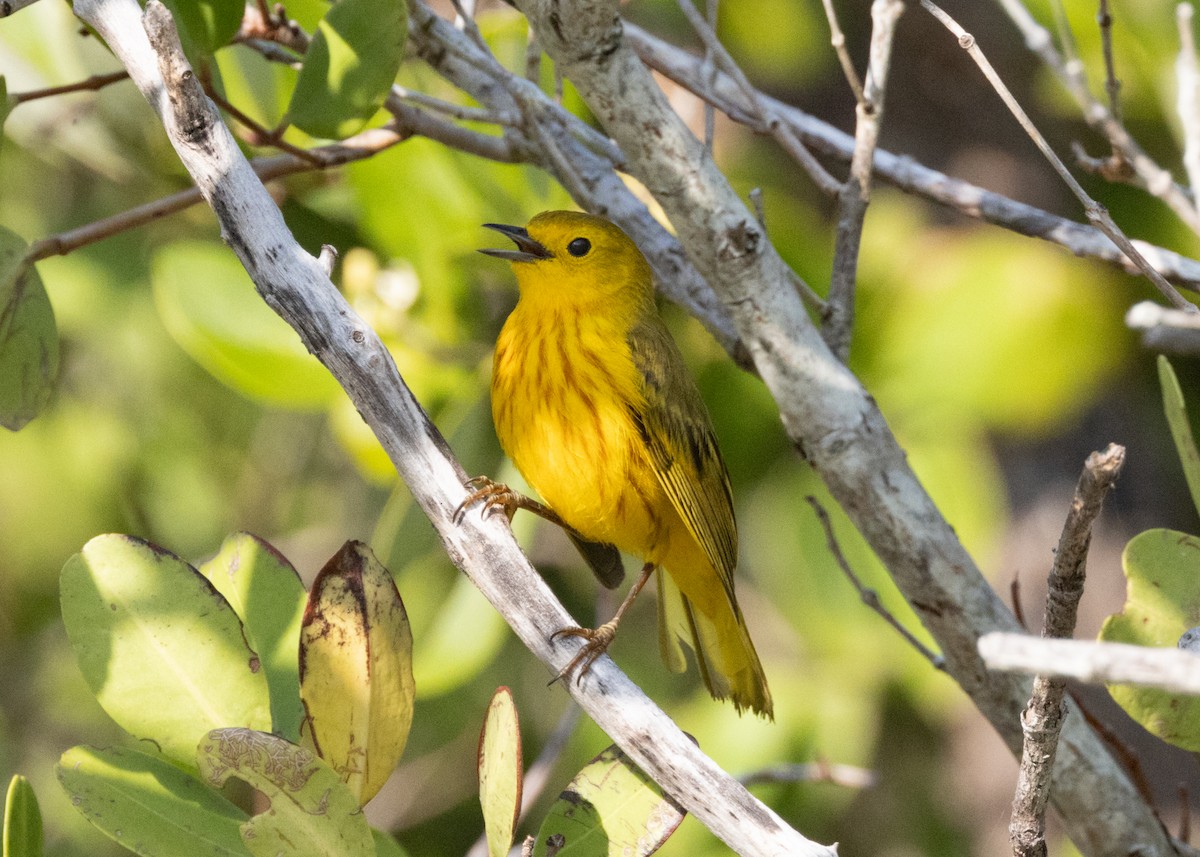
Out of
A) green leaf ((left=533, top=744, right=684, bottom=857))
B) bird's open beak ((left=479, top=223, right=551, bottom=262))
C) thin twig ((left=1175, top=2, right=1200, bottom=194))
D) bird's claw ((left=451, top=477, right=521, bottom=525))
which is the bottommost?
green leaf ((left=533, top=744, right=684, bottom=857))

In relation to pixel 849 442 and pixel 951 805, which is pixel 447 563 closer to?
pixel 849 442

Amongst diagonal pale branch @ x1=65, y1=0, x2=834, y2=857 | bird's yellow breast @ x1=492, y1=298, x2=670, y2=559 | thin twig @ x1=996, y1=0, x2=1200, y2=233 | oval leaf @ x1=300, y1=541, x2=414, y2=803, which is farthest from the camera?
bird's yellow breast @ x1=492, y1=298, x2=670, y2=559

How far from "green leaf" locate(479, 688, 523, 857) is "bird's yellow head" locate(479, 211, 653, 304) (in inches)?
63.6

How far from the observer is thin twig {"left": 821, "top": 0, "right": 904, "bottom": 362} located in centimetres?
225

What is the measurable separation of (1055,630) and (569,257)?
1879 millimetres

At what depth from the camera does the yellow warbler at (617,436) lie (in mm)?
2801

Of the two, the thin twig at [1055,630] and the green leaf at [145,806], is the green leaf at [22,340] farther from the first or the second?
the thin twig at [1055,630]

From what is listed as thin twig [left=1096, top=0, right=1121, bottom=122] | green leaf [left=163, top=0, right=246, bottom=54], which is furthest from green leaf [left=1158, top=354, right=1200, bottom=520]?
green leaf [left=163, top=0, right=246, bottom=54]

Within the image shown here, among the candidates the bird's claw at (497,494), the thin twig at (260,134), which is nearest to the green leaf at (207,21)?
the thin twig at (260,134)

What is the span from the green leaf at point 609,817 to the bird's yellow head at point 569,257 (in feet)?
5.16

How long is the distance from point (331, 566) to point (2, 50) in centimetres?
229

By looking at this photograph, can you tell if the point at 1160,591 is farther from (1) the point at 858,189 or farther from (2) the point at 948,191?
(2) the point at 948,191

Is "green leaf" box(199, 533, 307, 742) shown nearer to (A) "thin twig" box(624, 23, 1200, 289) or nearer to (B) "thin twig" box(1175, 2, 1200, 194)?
(A) "thin twig" box(624, 23, 1200, 289)

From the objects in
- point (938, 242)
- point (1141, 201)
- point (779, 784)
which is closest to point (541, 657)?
point (779, 784)
